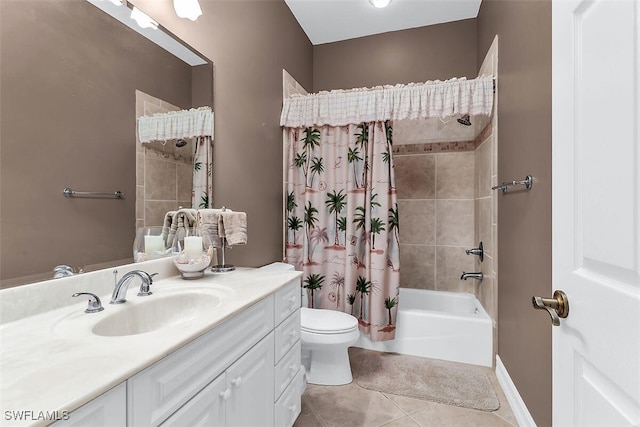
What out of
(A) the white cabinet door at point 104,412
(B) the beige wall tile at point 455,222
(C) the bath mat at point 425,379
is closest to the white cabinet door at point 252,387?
(A) the white cabinet door at point 104,412

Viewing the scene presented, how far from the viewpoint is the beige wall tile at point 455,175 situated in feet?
9.41

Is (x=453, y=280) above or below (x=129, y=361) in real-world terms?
below

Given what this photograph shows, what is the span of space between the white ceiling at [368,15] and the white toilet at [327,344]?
227cm

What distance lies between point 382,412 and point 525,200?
1.38 m

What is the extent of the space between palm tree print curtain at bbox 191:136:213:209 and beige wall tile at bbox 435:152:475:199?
2.21m
